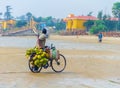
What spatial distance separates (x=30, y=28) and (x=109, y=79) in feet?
355

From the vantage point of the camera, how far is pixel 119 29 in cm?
10288

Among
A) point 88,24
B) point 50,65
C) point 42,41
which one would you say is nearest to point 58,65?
point 50,65

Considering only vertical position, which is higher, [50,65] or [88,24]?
[50,65]

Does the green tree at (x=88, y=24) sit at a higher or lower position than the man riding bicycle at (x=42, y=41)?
lower

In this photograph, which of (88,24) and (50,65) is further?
(88,24)

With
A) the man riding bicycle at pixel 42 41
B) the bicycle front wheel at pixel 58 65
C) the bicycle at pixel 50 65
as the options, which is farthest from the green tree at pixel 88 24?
the man riding bicycle at pixel 42 41

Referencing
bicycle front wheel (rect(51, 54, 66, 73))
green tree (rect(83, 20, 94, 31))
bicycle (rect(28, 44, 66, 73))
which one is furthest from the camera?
green tree (rect(83, 20, 94, 31))

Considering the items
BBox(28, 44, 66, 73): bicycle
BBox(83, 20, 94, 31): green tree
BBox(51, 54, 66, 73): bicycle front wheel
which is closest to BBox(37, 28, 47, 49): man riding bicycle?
BBox(28, 44, 66, 73): bicycle

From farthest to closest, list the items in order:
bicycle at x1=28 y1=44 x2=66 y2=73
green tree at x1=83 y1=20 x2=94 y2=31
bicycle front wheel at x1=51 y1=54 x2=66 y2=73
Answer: green tree at x1=83 y1=20 x2=94 y2=31 → bicycle front wheel at x1=51 y1=54 x2=66 y2=73 → bicycle at x1=28 y1=44 x2=66 y2=73

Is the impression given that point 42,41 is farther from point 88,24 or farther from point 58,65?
point 88,24

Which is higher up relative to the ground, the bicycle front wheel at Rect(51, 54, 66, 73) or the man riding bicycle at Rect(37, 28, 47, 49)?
the man riding bicycle at Rect(37, 28, 47, 49)

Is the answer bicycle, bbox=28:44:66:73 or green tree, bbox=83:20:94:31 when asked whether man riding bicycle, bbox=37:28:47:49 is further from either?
green tree, bbox=83:20:94:31

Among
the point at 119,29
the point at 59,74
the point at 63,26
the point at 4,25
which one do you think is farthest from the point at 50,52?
the point at 4,25

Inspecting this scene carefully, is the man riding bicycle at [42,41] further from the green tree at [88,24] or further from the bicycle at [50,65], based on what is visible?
the green tree at [88,24]
